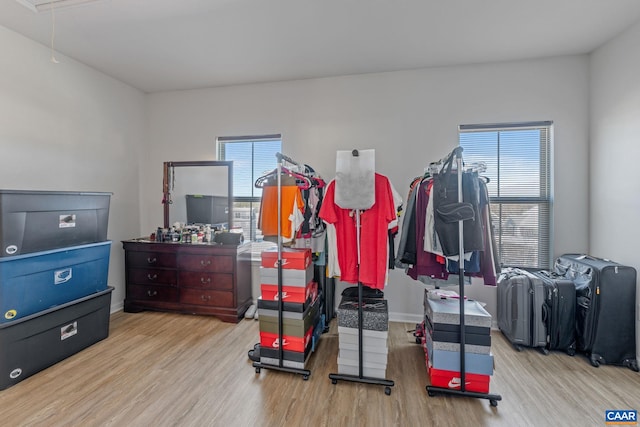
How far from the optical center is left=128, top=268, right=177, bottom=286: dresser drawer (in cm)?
335

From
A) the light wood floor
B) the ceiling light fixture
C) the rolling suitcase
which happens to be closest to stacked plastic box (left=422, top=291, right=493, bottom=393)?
the light wood floor

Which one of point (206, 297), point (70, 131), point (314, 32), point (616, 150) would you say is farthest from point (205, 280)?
point (616, 150)

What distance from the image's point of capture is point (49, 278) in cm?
229

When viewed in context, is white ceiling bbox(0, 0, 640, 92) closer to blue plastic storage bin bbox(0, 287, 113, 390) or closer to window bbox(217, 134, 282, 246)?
window bbox(217, 134, 282, 246)

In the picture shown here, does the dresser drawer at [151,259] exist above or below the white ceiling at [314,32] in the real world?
below

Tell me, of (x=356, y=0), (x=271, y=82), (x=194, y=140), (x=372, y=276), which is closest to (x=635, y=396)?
(x=372, y=276)

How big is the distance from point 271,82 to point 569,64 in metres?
3.43

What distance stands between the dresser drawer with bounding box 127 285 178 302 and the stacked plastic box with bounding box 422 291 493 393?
3.01m

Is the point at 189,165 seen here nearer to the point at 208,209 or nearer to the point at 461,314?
the point at 208,209

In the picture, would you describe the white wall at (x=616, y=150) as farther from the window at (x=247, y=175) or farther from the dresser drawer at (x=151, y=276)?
the dresser drawer at (x=151, y=276)

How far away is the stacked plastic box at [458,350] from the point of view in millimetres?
1936

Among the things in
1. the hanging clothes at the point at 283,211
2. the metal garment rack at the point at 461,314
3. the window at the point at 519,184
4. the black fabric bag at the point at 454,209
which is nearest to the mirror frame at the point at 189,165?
the hanging clothes at the point at 283,211

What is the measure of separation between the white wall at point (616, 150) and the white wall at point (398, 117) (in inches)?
5.2

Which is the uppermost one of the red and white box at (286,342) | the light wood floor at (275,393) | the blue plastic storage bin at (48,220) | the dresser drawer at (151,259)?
the blue plastic storage bin at (48,220)
